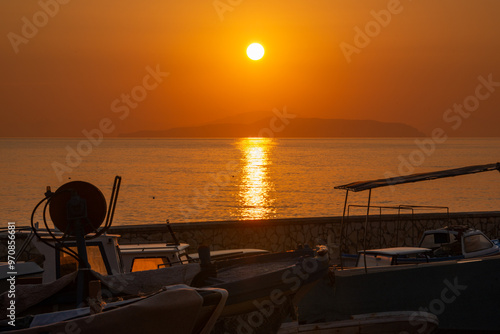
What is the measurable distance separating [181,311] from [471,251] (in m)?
11.2

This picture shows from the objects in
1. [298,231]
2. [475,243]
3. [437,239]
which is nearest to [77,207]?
[475,243]

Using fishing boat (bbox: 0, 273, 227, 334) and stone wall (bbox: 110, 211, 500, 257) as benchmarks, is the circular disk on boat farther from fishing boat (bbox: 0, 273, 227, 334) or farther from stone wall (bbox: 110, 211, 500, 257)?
stone wall (bbox: 110, 211, 500, 257)

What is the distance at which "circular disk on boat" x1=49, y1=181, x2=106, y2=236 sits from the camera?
8586 mm

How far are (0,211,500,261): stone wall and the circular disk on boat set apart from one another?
431 inches

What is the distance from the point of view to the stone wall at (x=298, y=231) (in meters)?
20.3

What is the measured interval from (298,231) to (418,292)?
9.32 metres

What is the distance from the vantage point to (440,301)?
1295 cm

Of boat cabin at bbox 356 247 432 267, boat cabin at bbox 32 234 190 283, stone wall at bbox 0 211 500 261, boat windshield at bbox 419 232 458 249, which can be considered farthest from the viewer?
stone wall at bbox 0 211 500 261

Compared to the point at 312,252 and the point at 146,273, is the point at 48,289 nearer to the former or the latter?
the point at 146,273

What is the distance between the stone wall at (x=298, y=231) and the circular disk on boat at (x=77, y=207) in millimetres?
10957
